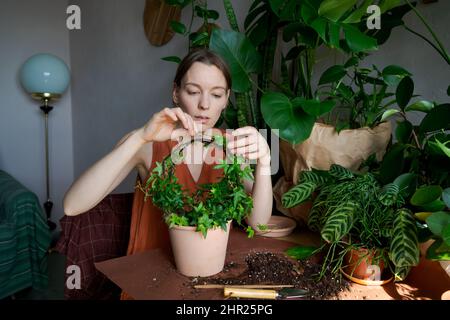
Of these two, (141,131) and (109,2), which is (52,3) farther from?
(141,131)

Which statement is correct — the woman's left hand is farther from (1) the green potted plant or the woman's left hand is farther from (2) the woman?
(1) the green potted plant

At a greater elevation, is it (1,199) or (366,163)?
(366,163)

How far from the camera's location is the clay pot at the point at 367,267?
2.46 feet

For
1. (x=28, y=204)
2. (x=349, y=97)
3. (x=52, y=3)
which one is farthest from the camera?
(x=52, y=3)

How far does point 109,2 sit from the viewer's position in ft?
8.88

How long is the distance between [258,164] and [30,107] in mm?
2933

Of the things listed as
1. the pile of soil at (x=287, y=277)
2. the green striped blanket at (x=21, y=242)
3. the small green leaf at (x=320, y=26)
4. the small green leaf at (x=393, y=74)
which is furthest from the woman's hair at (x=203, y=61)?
the green striped blanket at (x=21, y=242)

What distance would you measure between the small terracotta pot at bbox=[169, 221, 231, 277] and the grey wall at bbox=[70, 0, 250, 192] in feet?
4.43

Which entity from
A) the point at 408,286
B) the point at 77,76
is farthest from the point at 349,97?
the point at 77,76

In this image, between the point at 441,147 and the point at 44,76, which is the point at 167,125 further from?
the point at 44,76

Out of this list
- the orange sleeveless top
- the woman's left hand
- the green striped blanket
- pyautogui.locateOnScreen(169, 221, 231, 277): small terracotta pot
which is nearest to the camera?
pyautogui.locateOnScreen(169, 221, 231, 277): small terracotta pot

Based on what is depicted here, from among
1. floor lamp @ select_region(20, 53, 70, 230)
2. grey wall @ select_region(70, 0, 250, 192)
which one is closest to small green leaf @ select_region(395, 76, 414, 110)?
grey wall @ select_region(70, 0, 250, 192)

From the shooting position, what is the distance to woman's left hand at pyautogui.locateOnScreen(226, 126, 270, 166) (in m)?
0.82
